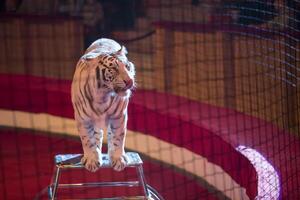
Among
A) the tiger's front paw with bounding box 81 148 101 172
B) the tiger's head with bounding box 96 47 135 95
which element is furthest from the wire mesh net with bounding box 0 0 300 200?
the tiger's head with bounding box 96 47 135 95

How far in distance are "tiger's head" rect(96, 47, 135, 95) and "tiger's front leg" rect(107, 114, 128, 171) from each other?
0.13 metres

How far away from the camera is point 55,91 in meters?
3.55

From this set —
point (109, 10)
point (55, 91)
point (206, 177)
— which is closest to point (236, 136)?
point (206, 177)

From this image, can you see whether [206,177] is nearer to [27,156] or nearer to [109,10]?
[27,156]

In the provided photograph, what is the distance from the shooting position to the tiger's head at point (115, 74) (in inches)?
66.4

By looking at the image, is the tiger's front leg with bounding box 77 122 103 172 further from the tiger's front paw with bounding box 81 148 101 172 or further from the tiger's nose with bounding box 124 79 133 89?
the tiger's nose with bounding box 124 79 133 89

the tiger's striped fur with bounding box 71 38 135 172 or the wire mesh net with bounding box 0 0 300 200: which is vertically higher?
the tiger's striped fur with bounding box 71 38 135 172

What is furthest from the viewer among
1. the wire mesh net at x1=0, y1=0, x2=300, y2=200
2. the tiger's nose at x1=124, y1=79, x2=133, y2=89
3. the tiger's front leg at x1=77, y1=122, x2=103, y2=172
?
the wire mesh net at x1=0, y1=0, x2=300, y2=200

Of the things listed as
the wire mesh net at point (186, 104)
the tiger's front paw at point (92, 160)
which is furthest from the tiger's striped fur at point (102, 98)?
the wire mesh net at point (186, 104)

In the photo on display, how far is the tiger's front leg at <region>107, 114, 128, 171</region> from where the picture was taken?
181 cm

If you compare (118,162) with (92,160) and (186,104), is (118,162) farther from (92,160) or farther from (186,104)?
(186,104)

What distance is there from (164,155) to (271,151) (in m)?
0.71

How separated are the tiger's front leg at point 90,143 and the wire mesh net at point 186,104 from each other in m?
0.42

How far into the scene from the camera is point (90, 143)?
181 centimetres
